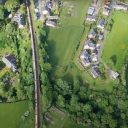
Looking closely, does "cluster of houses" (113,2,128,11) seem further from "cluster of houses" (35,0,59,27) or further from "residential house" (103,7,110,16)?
"cluster of houses" (35,0,59,27)

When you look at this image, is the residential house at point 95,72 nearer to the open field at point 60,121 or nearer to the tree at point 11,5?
the open field at point 60,121

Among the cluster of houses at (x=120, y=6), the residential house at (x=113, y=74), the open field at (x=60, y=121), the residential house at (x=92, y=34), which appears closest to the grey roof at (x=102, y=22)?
the residential house at (x=92, y=34)

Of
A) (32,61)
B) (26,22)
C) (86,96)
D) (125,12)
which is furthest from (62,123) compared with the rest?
(125,12)

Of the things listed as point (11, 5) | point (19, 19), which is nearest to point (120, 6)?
point (19, 19)

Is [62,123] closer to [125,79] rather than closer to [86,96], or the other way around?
[86,96]

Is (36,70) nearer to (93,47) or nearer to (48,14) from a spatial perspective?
(93,47)
